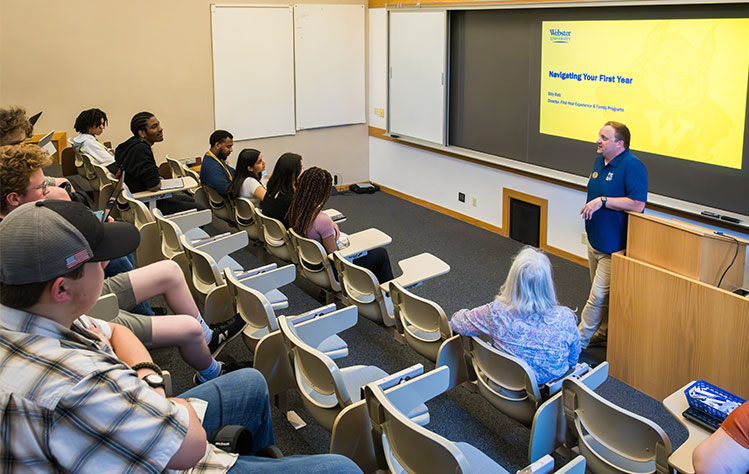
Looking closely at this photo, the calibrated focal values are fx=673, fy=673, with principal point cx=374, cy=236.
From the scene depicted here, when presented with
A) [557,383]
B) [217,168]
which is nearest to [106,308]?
[557,383]

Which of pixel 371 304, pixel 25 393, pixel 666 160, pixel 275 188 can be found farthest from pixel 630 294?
pixel 25 393

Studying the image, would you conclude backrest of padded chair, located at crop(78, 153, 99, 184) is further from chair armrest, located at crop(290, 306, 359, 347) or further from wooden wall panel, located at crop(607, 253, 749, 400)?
wooden wall panel, located at crop(607, 253, 749, 400)

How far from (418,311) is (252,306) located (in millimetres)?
901

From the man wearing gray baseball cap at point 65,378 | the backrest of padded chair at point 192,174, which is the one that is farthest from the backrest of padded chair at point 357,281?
the backrest of padded chair at point 192,174

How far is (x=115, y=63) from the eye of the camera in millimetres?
7484

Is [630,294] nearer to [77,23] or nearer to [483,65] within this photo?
[483,65]

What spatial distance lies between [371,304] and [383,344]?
0.52 meters

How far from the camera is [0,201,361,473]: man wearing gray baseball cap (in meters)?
1.50

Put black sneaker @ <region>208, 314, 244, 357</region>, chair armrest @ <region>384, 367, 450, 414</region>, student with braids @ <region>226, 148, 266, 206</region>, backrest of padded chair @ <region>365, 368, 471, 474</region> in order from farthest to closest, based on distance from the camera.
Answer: student with braids @ <region>226, 148, 266, 206</region>
black sneaker @ <region>208, 314, 244, 357</region>
chair armrest @ <region>384, 367, 450, 414</region>
backrest of padded chair @ <region>365, 368, 471, 474</region>

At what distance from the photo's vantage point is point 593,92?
597 centimetres

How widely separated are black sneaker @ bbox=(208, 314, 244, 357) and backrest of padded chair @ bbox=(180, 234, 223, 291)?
432mm

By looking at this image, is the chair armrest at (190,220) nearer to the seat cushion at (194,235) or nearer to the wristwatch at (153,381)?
the seat cushion at (194,235)

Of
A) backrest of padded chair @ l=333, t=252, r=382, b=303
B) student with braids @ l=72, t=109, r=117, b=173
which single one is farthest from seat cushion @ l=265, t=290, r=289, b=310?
student with braids @ l=72, t=109, r=117, b=173

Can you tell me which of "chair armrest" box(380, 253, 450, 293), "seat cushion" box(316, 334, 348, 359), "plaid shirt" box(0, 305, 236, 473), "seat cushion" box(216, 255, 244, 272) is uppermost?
"plaid shirt" box(0, 305, 236, 473)
